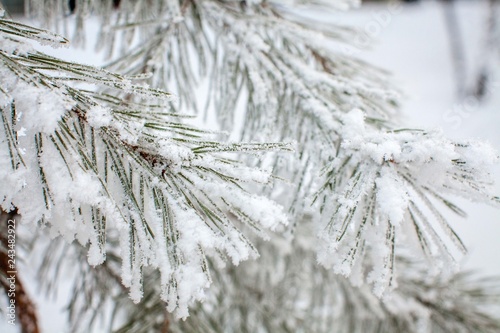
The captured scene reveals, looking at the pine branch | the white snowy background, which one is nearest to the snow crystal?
the pine branch

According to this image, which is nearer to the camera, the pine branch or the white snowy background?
the pine branch

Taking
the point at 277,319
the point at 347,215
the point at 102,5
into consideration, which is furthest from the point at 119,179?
the point at 277,319

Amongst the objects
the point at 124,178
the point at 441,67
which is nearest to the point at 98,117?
the point at 124,178

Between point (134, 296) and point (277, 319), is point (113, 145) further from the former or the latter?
point (277, 319)

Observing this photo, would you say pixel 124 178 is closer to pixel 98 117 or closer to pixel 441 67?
pixel 98 117

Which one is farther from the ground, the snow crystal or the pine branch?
the snow crystal

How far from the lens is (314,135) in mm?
526

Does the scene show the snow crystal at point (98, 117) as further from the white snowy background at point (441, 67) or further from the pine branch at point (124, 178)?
the white snowy background at point (441, 67)

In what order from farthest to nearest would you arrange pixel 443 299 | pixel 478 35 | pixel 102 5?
pixel 478 35 → pixel 443 299 → pixel 102 5

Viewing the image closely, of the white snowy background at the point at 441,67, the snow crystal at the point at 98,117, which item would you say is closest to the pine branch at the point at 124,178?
the snow crystal at the point at 98,117

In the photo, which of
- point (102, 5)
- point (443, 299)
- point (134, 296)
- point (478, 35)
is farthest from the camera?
point (478, 35)

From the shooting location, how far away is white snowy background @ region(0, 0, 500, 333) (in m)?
3.46

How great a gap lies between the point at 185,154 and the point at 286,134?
249 mm

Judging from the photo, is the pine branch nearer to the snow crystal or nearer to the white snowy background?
the snow crystal
